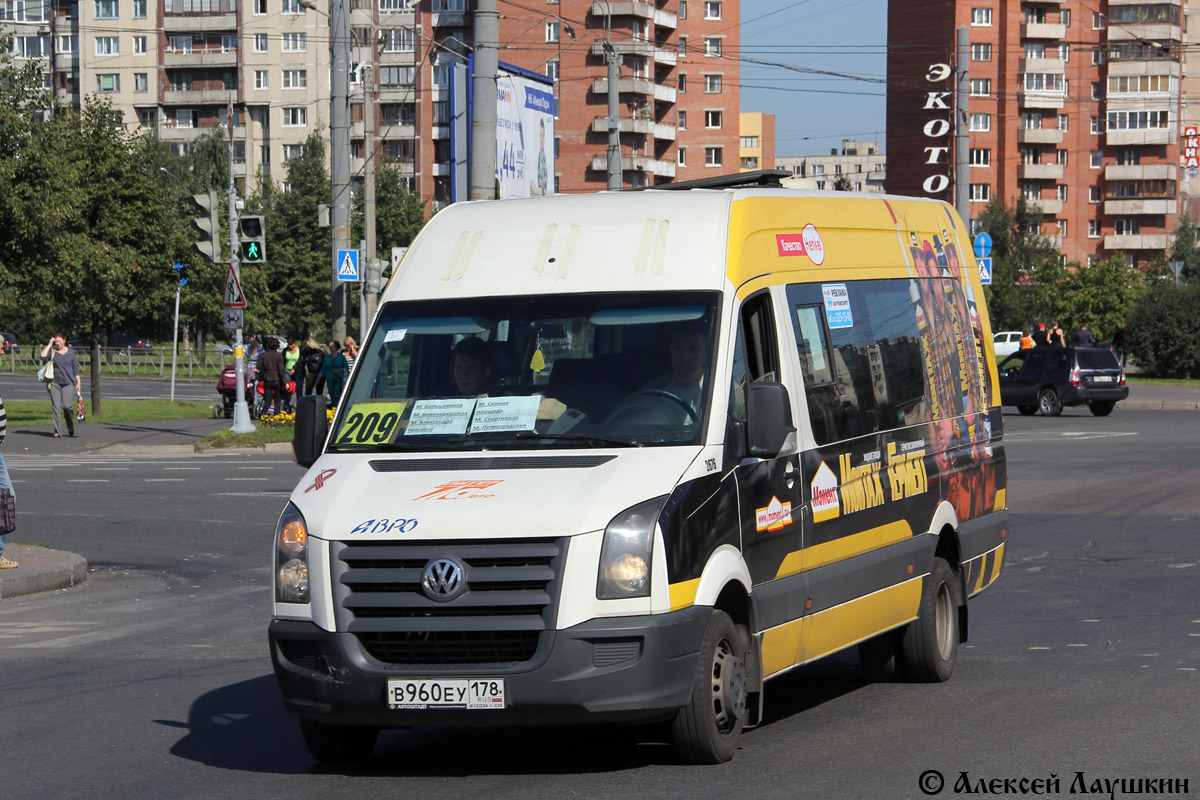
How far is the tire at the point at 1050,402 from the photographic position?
36812mm

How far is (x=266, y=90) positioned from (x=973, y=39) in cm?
4925

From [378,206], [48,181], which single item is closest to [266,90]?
[378,206]

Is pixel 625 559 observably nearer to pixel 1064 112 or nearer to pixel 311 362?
pixel 311 362

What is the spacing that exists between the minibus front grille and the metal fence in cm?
5961

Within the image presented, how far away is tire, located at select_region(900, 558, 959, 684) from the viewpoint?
333 inches

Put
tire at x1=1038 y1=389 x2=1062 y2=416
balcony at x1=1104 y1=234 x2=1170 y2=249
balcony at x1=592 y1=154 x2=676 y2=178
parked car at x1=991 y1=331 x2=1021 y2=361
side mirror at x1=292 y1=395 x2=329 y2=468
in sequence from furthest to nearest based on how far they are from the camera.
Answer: balcony at x1=1104 y1=234 x2=1170 y2=249
balcony at x1=592 y1=154 x2=676 y2=178
parked car at x1=991 y1=331 x2=1021 y2=361
tire at x1=1038 y1=389 x2=1062 y2=416
side mirror at x1=292 y1=395 x2=329 y2=468

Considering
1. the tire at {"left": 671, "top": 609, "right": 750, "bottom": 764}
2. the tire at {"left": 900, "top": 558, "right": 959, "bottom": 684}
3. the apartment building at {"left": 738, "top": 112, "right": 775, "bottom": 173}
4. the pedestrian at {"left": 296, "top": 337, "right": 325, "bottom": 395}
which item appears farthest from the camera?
the apartment building at {"left": 738, "top": 112, "right": 775, "bottom": 173}

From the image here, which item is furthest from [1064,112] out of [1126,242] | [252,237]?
[252,237]

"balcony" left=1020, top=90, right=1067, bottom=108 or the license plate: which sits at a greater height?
"balcony" left=1020, top=90, right=1067, bottom=108

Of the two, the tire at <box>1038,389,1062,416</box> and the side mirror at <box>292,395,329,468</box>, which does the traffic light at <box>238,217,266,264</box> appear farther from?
the side mirror at <box>292,395,329,468</box>

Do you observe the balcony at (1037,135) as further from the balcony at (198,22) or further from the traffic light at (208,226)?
the traffic light at (208,226)

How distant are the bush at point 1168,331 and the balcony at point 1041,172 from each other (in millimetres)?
60341

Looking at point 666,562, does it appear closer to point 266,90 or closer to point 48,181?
point 48,181

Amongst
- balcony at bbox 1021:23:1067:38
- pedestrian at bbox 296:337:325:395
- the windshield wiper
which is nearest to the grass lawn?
pedestrian at bbox 296:337:325:395
